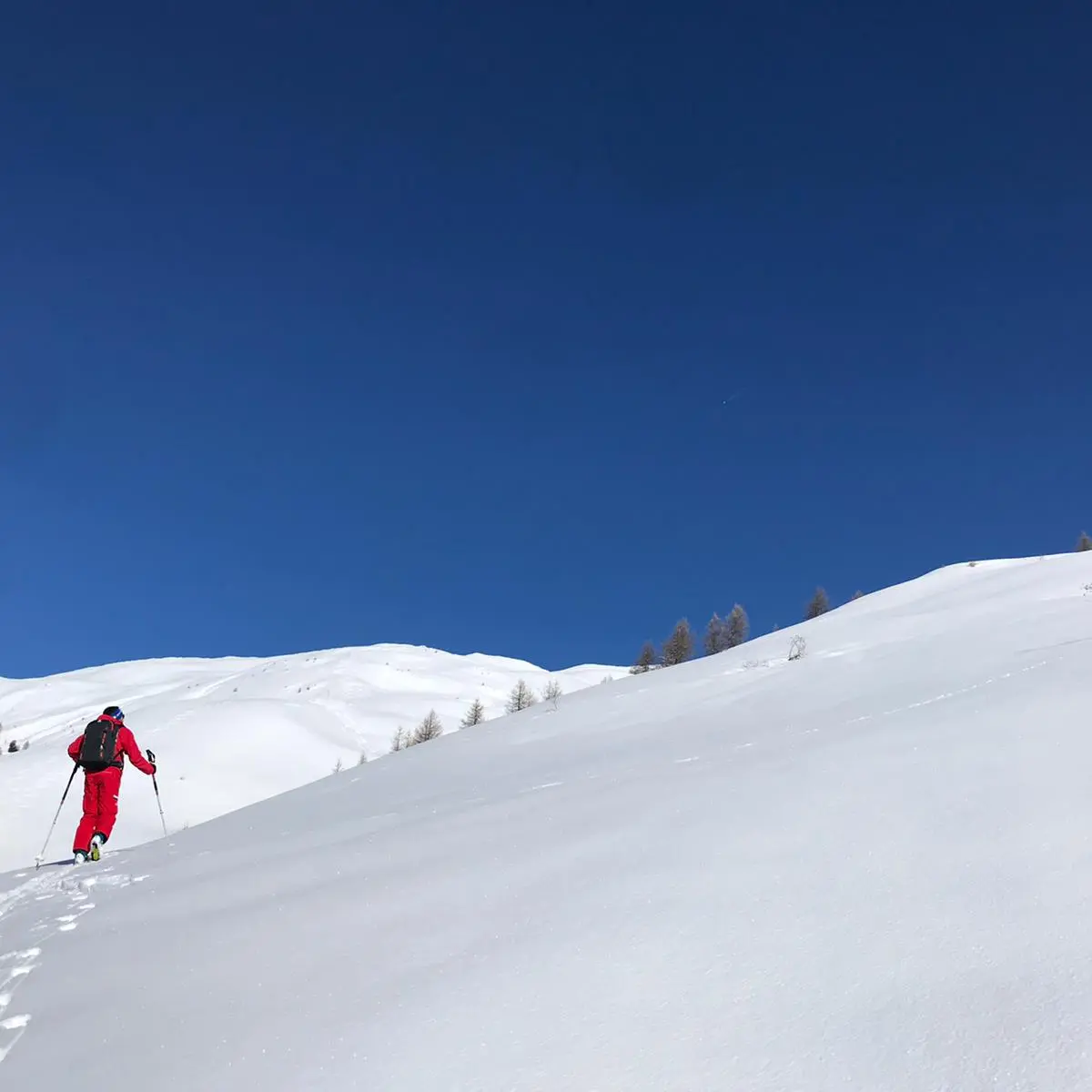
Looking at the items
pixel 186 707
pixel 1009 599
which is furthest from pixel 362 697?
pixel 1009 599

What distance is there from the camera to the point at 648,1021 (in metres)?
2.51

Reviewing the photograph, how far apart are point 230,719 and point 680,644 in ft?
92.8

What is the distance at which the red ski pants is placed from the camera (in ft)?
27.7

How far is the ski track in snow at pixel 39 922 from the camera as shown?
→ 3.43 metres

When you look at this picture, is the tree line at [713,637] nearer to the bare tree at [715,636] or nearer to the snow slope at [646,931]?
the bare tree at [715,636]

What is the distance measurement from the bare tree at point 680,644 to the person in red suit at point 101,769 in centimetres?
4296

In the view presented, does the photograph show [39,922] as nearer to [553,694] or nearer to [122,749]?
[122,749]

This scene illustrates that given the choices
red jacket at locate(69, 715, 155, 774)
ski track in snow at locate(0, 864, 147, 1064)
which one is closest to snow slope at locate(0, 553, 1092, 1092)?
ski track in snow at locate(0, 864, 147, 1064)

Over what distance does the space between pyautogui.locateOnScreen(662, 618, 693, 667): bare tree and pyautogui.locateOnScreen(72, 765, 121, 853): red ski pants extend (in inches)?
1695

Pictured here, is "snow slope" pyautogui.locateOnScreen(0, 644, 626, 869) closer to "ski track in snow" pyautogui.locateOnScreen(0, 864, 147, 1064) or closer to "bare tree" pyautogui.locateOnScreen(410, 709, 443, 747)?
"bare tree" pyautogui.locateOnScreen(410, 709, 443, 747)

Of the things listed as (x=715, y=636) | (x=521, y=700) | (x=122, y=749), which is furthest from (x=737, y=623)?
(x=122, y=749)

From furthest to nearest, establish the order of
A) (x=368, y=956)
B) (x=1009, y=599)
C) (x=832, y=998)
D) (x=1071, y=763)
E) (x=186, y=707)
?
(x=186, y=707), (x=1009, y=599), (x=1071, y=763), (x=368, y=956), (x=832, y=998)

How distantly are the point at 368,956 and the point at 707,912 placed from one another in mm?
1488

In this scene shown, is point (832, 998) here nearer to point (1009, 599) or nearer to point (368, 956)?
point (368, 956)
